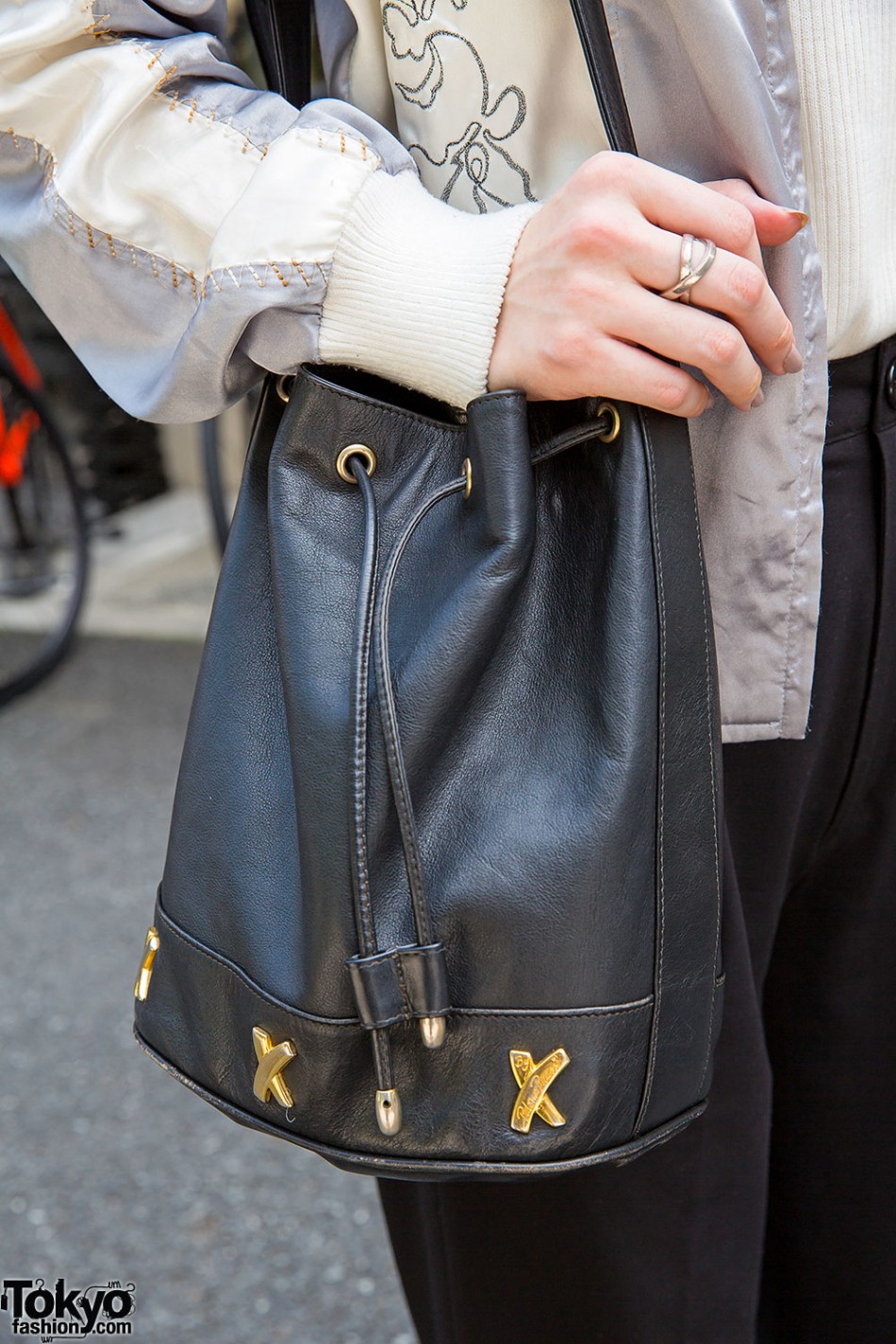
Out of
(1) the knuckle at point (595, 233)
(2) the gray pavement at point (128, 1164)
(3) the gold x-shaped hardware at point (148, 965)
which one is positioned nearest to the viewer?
(1) the knuckle at point (595, 233)

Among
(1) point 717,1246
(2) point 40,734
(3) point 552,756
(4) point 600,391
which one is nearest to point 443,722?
(3) point 552,756

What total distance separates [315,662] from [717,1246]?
50 cm

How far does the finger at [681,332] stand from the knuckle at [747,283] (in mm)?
14

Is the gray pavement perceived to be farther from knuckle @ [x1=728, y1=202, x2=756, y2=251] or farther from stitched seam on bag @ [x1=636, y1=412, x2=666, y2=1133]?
knuckle @ [x1=728, y1=202, x2=756, y2=251]

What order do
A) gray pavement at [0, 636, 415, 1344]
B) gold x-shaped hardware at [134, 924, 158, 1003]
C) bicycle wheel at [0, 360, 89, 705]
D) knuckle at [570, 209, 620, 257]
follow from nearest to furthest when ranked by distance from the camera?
knuckle at [570, 209, 620, 257] < gold x-shaped hardware at [134, 924, 158, 1003] < gray pavement at [0, 636, 415, 1344] < bicycle wheel at [0, 360, 89, 705]

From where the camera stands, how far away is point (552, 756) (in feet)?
2.14

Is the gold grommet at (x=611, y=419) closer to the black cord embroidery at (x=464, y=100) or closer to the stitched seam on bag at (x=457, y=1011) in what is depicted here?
the black cord embroidery at (x=464, y=100)

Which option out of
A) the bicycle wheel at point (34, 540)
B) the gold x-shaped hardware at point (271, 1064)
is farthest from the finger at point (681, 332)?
the bicycle wheel at point (34, 540)

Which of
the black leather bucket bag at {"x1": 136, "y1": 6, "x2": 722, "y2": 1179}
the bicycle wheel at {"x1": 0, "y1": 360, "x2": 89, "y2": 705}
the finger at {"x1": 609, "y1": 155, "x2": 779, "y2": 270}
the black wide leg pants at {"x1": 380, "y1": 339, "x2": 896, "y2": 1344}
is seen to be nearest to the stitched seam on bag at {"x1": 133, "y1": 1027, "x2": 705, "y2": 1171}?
the black leather bucket bag at {"x1": 136, "y1": 6, "x2": 722, "y2": 1179}

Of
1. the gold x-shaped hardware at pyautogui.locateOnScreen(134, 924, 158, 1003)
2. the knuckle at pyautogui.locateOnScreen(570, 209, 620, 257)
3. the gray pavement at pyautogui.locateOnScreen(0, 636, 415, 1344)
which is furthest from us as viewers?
the gray pavement at pyautogui.locateOnScreen(0, 636, 415, 1344)

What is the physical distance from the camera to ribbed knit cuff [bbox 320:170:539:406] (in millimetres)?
665

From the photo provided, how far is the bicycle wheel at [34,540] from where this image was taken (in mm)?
3238

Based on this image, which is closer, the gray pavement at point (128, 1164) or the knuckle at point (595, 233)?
the knuckle at point (595, 233)

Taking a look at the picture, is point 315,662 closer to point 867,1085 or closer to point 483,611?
point 483,611
